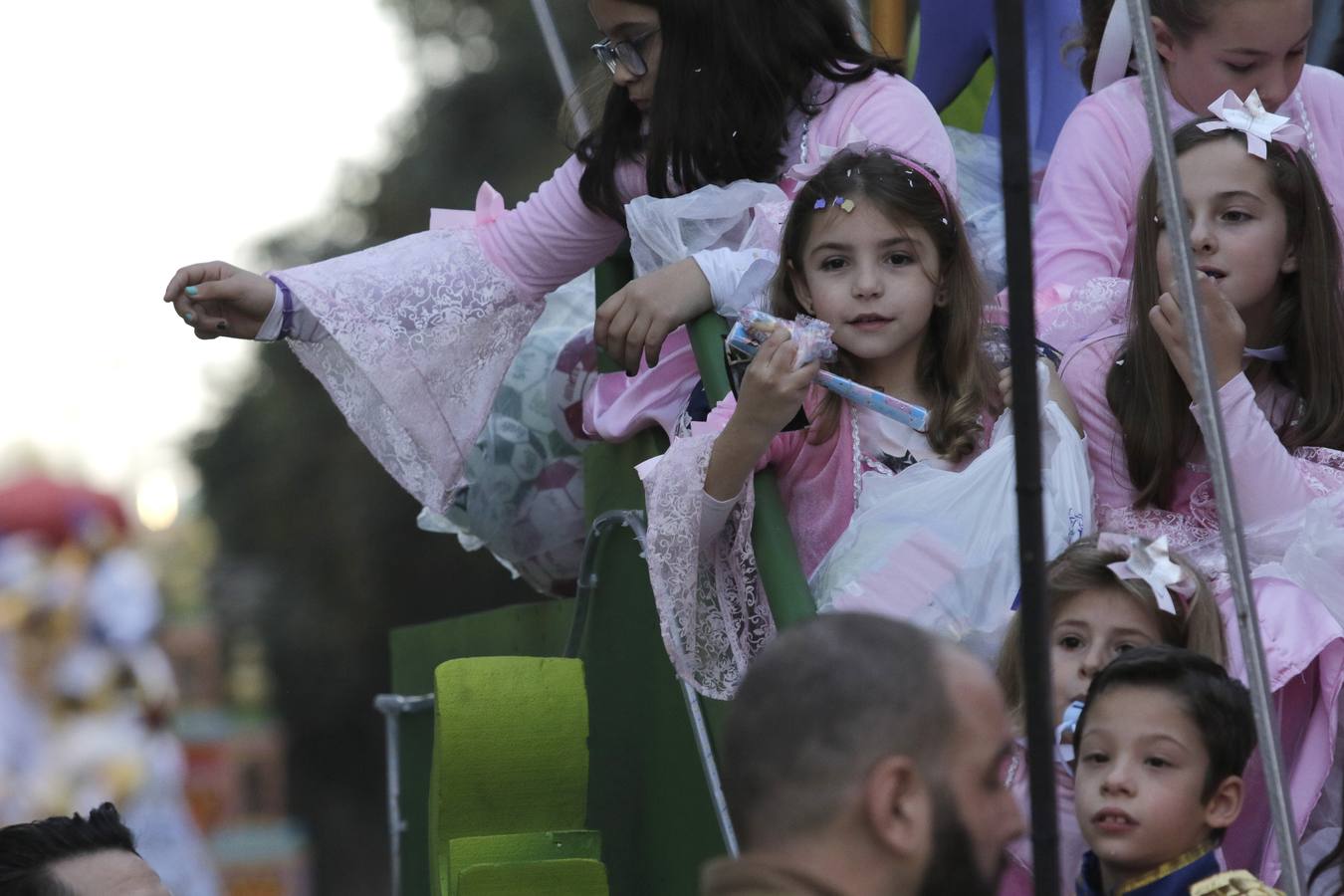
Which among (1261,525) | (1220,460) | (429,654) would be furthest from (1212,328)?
(429,654)

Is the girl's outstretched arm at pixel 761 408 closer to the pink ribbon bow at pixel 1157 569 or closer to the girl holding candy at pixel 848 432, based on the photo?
the girl holding candy at pixel 848 432

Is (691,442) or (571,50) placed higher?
(571,50)

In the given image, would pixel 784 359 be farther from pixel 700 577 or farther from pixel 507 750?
pixel 507 750

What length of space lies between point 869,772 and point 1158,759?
3.34 ft

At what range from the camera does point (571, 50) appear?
14.0m

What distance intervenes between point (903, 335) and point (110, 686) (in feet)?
23.9

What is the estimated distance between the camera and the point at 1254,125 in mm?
3516

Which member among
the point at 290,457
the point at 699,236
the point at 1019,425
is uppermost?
the point at 290,457

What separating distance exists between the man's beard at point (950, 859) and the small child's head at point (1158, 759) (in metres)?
0.91

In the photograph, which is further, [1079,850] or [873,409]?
[873,409]

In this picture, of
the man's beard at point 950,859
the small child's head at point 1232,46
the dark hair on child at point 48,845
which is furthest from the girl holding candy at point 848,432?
the man's beard at point 950,859

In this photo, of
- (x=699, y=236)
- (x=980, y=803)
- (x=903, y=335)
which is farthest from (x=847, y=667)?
(x=699, y=236)

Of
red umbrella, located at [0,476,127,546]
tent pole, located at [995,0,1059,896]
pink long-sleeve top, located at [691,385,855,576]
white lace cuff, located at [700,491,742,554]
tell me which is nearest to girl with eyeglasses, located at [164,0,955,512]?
pink long-sleeve top, located at [691,385,855,576]

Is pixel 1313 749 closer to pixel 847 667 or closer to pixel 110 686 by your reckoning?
pixel 847 667
